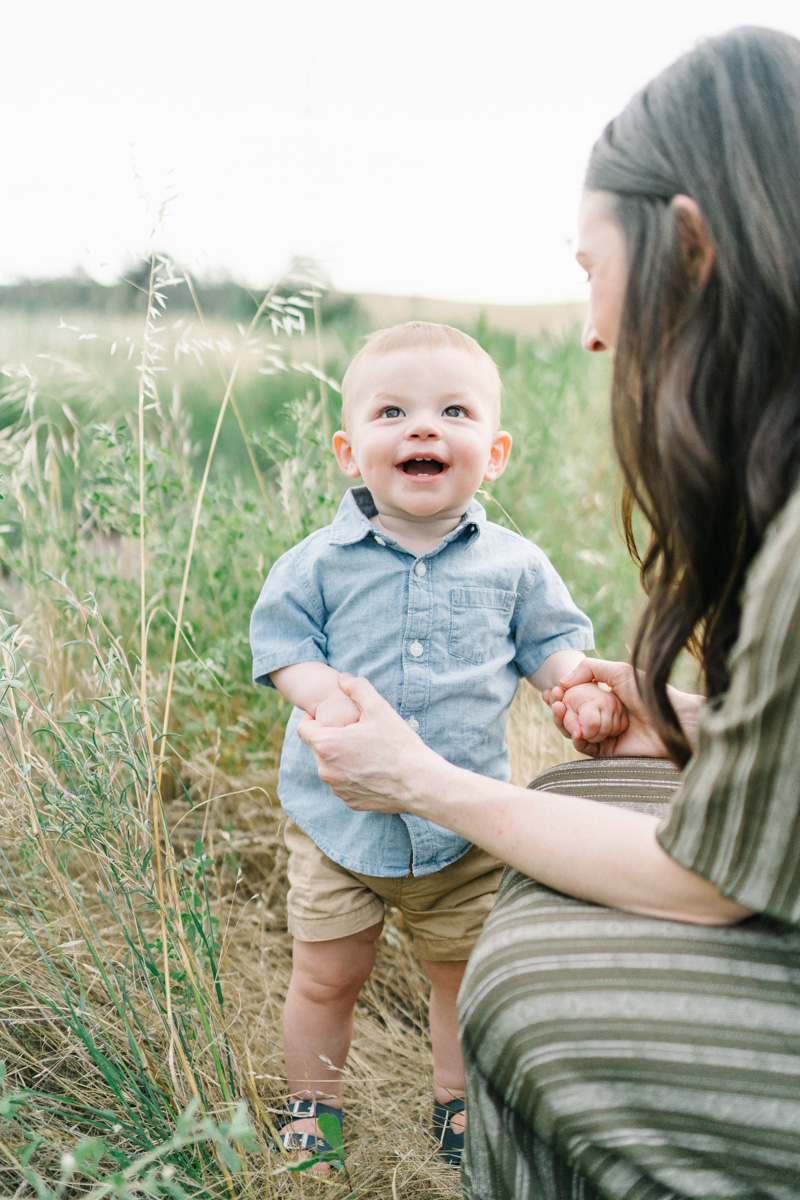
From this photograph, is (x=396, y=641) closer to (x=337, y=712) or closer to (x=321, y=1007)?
(x=337, y=712)

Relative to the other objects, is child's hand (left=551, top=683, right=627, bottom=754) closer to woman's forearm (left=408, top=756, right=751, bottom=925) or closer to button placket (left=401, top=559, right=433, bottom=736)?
button placket (left=401, top=559, right=433, bottom=736)

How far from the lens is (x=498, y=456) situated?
1874 millimetres

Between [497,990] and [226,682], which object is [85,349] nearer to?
[226,682]

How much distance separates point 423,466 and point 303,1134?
4.18 feet

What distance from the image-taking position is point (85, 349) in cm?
691

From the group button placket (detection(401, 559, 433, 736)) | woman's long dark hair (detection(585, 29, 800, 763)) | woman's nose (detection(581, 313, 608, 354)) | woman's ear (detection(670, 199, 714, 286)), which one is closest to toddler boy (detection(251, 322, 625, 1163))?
button placket (detection(401, 559, 433, 736))

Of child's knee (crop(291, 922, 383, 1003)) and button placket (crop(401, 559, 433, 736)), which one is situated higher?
button placket (crop(401, 559, 433, 736))

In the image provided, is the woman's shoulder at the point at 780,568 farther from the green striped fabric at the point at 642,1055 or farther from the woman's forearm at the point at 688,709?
the woman's forearm at the point at 688,709

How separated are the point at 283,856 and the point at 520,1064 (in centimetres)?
130

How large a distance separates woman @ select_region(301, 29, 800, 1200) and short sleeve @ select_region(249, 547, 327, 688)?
45 cm

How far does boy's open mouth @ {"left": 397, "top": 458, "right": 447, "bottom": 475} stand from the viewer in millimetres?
1726

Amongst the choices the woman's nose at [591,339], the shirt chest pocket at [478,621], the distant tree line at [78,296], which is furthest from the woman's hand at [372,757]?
the distant tree line at [78,296]

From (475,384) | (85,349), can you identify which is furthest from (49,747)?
(85,349)

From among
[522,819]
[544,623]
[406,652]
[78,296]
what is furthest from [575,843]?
[78,296]
